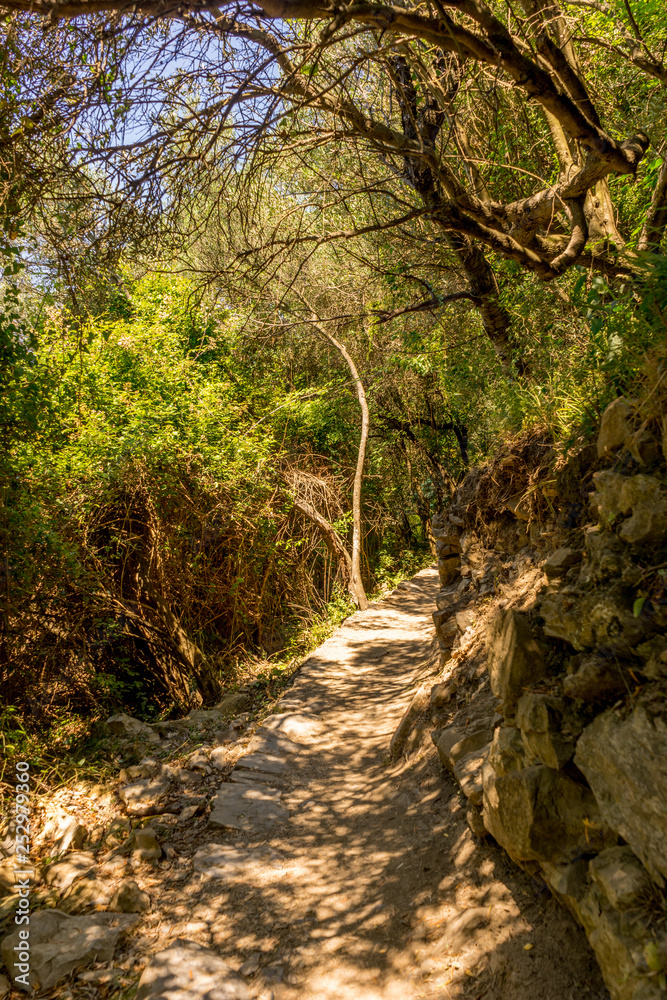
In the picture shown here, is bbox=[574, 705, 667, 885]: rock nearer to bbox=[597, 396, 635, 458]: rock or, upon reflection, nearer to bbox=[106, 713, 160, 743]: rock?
bbox=[597, 396, 635, 458]: rock

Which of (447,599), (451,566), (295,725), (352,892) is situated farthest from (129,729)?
(451,566)

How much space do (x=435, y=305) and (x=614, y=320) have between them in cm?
195

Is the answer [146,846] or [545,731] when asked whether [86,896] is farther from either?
[545,731]

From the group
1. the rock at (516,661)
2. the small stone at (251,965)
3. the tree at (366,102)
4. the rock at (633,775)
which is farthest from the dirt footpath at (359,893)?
the tree at (366,102)

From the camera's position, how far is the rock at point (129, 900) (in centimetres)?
315

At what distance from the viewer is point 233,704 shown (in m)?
6.32

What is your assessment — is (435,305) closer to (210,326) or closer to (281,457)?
(281,457)

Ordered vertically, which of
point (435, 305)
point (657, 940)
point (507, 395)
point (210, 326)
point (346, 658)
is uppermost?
point (210, 326)

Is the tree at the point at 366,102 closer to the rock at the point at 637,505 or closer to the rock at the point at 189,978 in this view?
the rock at the point at 637,505

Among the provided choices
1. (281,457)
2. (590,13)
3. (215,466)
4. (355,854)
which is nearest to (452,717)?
(355,854)

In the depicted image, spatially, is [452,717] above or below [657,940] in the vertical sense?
below

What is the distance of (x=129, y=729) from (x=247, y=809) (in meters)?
1.76

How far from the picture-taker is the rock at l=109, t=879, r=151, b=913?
315cm

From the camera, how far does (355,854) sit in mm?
3518
